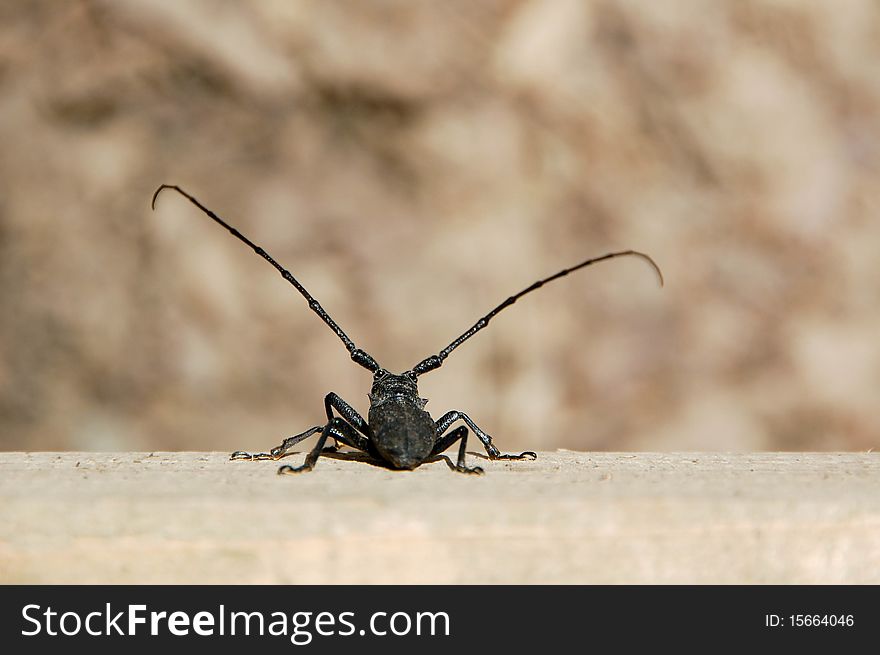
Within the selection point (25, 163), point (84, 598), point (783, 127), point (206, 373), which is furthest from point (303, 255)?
point (84, 598)

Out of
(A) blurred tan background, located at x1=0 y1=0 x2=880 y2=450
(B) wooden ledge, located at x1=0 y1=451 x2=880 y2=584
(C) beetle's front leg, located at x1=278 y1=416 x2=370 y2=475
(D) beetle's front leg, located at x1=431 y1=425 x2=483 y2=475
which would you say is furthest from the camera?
(A) blurred tan background, located at x1=0 y1=0 x2=880 y2=450

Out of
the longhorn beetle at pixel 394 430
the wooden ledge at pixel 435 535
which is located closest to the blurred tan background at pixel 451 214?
the longhorn beetle at pixel 394 430

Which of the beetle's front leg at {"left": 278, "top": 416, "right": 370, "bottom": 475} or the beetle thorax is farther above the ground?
the beetle thorax

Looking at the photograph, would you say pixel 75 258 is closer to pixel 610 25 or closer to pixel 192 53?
pixel 192 53

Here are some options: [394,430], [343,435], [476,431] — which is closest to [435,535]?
[394,430]

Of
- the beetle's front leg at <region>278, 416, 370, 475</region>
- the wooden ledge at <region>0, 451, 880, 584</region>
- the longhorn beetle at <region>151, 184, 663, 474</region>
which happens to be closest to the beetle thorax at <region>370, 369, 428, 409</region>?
the longhorn beetle at <region>151, 184, 663, 474</region>

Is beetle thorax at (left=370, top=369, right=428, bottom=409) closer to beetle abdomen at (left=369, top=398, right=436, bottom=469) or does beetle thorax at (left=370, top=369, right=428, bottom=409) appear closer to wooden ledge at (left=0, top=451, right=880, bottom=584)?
beetle abdomen at (left=369, top=398, right=436, bottom=469)

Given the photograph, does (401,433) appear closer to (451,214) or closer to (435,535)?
(435,535)
